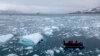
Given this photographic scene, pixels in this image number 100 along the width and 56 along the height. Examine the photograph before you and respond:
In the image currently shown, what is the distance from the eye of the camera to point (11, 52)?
48.0 feet

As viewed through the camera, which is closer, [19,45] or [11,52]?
[11,52]

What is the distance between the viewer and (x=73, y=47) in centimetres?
1673

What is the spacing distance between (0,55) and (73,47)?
21.0 ft

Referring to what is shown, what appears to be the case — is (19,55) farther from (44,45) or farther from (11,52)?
(44,45)

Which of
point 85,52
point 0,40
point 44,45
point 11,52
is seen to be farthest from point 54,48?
point 0,40

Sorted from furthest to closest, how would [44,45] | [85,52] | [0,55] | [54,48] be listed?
[44,45] < [54,48] < [85,52] < [0,55]

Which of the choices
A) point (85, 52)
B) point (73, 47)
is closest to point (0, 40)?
point (73, 47)

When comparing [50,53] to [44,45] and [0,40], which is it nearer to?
[44,45]

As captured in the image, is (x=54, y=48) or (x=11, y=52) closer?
(x=11, y=52)

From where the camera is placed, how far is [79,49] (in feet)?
53.1

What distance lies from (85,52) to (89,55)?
97cm

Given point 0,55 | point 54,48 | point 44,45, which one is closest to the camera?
point 0,55

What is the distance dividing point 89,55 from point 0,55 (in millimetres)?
6518

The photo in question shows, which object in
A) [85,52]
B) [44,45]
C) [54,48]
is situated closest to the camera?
[85,52]
